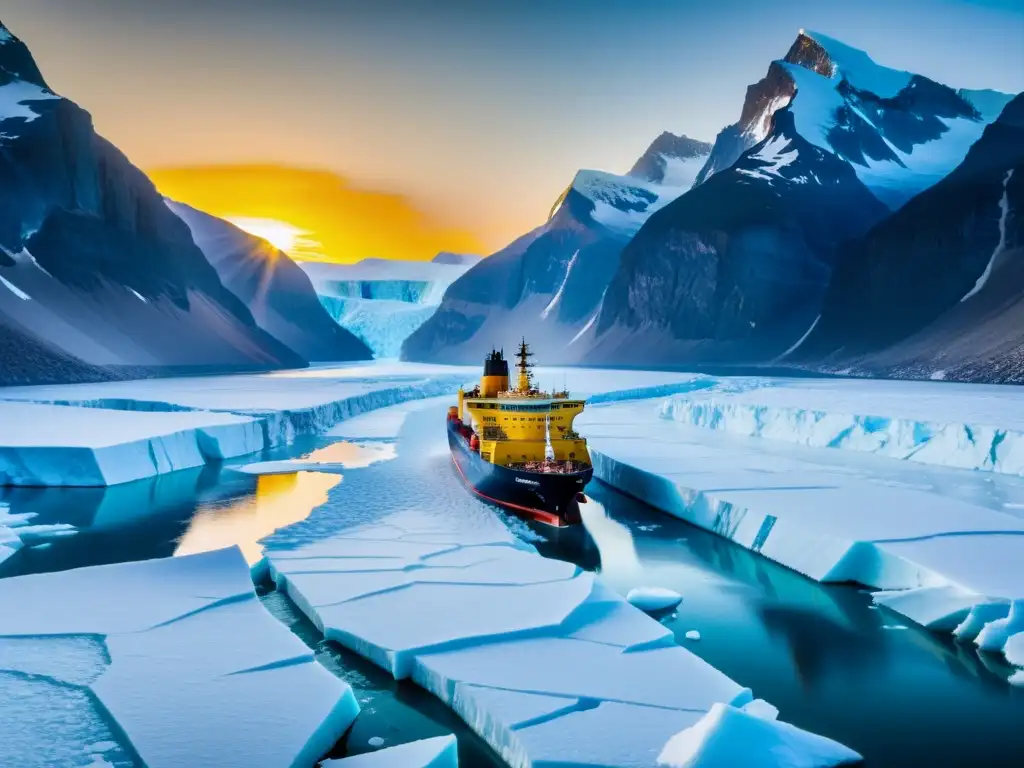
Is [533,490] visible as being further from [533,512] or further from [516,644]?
[516,644]

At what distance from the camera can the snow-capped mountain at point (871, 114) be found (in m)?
118

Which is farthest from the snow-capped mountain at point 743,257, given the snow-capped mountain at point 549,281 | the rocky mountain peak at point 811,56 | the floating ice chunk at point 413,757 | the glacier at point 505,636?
the floating ice chunk at point 413,757

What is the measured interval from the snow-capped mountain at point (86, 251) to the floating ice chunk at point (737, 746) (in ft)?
213

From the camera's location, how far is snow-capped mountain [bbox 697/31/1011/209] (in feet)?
A: 389

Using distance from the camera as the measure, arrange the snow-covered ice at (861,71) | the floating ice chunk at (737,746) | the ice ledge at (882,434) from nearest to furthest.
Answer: the floating ice chunk at (737,746) < the ice ledge at (882,434) < the snow-covered ice at (861,71)

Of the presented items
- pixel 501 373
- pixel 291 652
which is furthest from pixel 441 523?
pixel 501 373

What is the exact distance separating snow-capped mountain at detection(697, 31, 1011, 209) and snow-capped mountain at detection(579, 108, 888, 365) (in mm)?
6164

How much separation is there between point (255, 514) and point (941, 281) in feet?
271

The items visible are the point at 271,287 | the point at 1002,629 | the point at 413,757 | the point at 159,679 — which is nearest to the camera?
the point at 413,757

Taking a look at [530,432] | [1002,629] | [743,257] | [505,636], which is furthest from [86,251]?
[1002,629]

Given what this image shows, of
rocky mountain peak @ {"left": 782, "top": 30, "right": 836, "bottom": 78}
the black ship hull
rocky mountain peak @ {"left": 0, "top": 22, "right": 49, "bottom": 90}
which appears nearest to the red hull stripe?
the black ship hull

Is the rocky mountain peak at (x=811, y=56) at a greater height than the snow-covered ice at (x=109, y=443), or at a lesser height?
greater

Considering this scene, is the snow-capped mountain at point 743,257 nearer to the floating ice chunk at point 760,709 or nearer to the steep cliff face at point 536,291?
the steep cliff face at point 536,291

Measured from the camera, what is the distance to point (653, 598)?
36.2 feet
